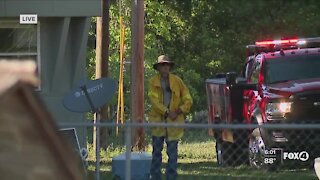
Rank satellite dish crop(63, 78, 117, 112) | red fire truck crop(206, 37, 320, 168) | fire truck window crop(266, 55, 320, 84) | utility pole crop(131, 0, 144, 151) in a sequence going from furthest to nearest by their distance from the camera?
utility pole crop(131, 0, 144, 151), fire truck window crop(266, 55, 320, 84), red fire truck crop(206, 37, 320, 168), satellite dish crop(63, 78, 117, 112)

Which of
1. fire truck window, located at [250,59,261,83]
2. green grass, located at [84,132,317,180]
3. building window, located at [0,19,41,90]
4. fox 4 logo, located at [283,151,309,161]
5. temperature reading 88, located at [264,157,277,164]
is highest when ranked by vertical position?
building window, located at [0,19,41,90]

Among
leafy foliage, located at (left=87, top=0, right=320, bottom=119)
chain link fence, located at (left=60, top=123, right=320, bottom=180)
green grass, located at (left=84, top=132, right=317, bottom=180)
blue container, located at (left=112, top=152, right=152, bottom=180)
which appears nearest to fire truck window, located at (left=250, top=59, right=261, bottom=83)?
chain link fence, located at (left=60, top=123, right=320, bottom=180)

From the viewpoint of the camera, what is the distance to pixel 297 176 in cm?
1102

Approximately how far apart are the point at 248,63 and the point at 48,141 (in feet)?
42.4

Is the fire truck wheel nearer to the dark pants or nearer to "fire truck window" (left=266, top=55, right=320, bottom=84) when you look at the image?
"fire truck window" (left=266, top=55, right=320, bottom=84)

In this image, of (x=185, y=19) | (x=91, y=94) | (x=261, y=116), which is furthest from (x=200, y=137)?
(x=185, y=19)

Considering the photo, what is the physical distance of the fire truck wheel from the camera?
38.6 feet

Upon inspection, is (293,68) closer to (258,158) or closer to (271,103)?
(271,103)

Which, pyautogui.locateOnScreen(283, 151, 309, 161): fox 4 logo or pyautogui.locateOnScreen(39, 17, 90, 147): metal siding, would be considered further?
pyautogui.locateOnScreen(39, 17, 90, 147): metal siding

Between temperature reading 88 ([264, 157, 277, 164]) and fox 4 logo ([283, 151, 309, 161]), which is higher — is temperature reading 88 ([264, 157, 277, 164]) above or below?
below

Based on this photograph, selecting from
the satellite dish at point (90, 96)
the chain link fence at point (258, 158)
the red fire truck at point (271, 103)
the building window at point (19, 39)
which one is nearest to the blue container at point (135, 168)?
the chain link fence at point (258, 158)

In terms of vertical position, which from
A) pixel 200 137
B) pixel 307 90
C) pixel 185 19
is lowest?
pixel 200 137

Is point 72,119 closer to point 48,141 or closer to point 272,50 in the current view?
point 272,50

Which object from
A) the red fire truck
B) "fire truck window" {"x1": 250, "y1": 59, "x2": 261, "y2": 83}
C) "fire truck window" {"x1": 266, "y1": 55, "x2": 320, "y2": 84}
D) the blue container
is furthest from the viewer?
"fire truck window" {"x1": 250, "y1": 59, "x2": 261, "y2": 83}
